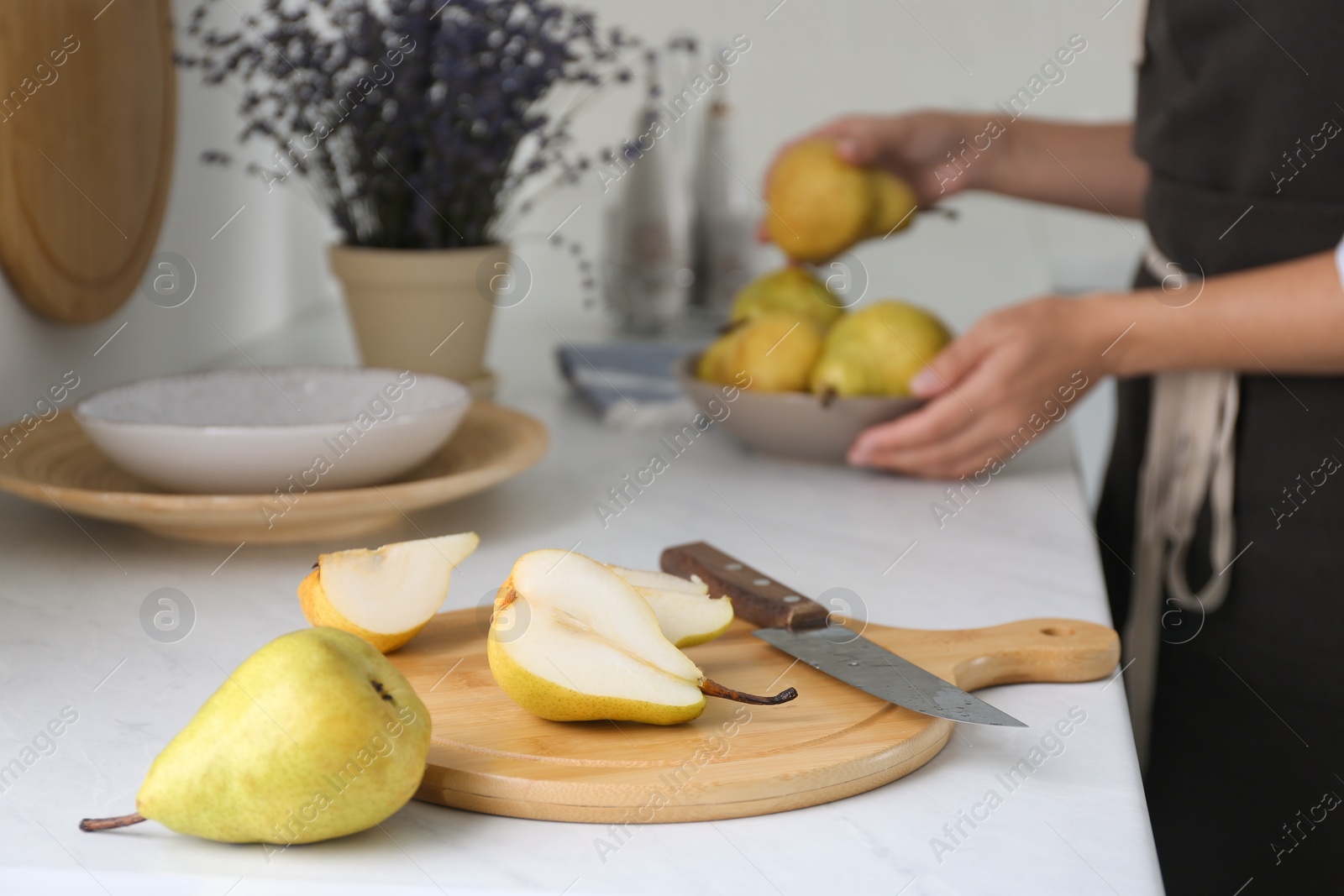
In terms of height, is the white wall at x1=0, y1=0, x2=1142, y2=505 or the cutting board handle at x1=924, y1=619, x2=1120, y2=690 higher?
the cutting board handle at x1=924, y1=619, x2=1120, y2=690

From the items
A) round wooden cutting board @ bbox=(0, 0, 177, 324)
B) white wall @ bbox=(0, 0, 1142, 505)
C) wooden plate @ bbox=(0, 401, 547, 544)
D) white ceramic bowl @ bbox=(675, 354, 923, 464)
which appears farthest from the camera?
white wall @ bbox=(0, 0, 1142, 505)

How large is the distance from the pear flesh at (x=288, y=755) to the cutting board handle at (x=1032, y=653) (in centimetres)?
30

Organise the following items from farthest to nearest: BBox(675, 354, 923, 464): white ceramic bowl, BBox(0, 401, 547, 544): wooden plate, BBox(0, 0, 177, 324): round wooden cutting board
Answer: BBox(675, 354, 923, 464): white ceramic bowl, BBox(0, 0, 177, 324): round wooden cutting board, BBox(0, 401, 547, 544): wooden plate

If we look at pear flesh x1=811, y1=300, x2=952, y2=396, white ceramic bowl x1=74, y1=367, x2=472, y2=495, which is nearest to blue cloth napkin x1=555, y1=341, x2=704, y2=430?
pear flesh x1=811, y1=300, x2=952, y2=396

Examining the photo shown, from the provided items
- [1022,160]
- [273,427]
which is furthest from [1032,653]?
[1022,160]

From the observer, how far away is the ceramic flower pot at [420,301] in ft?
3.83

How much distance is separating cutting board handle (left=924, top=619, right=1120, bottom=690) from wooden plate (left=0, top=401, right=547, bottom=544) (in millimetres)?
347

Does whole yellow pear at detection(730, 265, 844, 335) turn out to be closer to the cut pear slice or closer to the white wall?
the cut pear slice

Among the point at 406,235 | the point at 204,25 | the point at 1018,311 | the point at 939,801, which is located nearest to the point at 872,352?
the point at 1018,311

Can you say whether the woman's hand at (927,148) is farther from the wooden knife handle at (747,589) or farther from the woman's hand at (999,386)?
the wooden knife handle at (747,589)

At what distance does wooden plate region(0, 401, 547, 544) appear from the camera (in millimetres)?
767

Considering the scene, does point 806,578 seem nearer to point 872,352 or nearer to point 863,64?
point 872,352

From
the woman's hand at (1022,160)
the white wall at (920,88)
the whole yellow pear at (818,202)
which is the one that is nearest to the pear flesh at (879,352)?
the whole yellow pear at (818,202)

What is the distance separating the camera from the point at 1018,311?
0.96 metres
